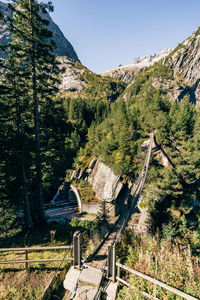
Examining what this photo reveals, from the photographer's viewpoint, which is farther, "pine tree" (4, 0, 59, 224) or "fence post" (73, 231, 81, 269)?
"pine tree" (4, 0, 59, 224)

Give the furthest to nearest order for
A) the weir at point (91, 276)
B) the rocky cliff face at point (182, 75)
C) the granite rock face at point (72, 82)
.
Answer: the granite rock face at point (72, 82) → the rocky cliff face at point (182, 75) → the weir at point (91, 276)

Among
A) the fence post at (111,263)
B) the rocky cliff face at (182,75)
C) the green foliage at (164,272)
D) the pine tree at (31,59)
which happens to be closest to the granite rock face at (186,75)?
the rocky cliff face at (182,75)

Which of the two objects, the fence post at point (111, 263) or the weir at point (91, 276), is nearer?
the weir at point (91, 276)

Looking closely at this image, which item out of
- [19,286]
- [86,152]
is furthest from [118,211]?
[19,286]

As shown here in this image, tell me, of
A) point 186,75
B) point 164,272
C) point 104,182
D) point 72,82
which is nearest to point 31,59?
point 164,272

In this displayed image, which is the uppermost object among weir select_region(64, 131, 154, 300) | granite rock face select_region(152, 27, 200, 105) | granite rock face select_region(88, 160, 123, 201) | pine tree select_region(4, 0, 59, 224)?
granite rock face select_region(152, 27, 200, 105)

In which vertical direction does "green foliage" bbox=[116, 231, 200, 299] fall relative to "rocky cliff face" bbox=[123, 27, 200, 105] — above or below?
below

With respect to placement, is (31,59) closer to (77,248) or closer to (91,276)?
(77,248)

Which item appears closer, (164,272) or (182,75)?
(164,272)

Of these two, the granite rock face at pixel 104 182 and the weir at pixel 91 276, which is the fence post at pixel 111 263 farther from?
the granite rock face at pixel 104 182

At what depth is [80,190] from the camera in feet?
109

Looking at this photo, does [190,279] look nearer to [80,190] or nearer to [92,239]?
[92,239]

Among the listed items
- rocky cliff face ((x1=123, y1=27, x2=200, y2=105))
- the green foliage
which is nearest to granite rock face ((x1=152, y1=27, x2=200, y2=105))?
rocky cliff face ((x1=123, y1=27, x2=200, y2=105))

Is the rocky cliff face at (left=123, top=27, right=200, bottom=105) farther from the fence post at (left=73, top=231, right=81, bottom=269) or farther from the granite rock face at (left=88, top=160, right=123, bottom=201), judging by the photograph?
the fence post at (left=73, top=231, right=81, bottom=269)
